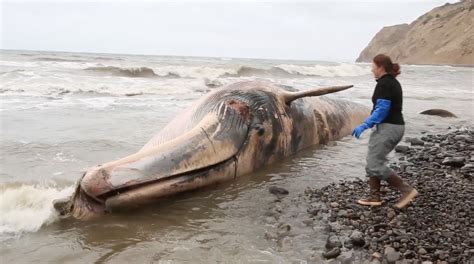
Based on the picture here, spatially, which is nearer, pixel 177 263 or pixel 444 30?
pixel 177 263

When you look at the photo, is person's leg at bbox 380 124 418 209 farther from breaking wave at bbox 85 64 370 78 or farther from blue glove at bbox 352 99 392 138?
breaking wave at bbox 85 64 370 78

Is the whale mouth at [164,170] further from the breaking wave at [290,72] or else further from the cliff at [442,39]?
the cliff at [442,39]

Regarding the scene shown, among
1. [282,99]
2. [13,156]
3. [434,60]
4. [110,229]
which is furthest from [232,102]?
[434,60]

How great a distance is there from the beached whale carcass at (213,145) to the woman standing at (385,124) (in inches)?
55.1

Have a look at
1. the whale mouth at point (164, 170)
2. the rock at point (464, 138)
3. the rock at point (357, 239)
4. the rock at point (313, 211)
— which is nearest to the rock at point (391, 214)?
the rock at point (357, 239)

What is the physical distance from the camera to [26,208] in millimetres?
→ 4215

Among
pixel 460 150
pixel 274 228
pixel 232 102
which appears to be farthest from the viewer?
pixel 460 150

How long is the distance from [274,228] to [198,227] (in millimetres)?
697

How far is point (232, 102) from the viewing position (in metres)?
5.74

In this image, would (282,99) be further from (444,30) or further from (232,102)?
(444,30)

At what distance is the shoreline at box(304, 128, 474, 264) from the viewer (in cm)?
358

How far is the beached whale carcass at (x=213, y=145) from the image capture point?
4055 millimetres

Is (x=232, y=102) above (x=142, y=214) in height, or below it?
above

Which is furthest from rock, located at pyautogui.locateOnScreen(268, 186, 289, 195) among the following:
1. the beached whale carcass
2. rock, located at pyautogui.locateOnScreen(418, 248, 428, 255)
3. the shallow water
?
rock, located at pyautogui.locateOnScreen(418, 248, 428, 255)
